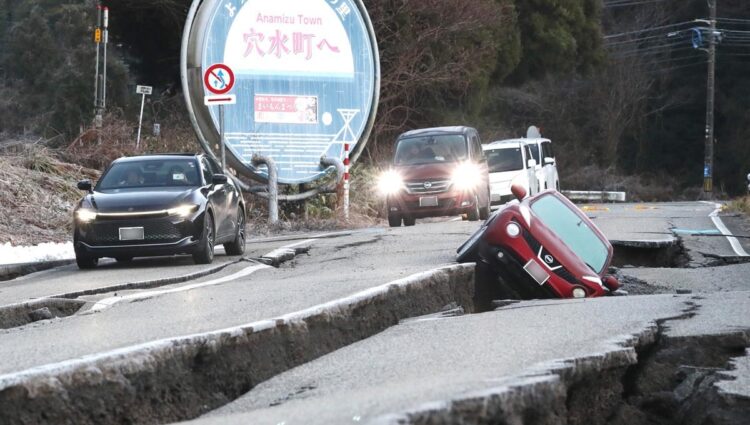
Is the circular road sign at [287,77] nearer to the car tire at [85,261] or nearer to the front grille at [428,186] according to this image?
the front grille at [428,186]

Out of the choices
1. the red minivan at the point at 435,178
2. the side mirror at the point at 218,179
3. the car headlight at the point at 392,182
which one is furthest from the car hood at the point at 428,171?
the side mirror at the point at 218,179

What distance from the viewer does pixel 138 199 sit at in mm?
15141

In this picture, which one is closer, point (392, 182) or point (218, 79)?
point (218, 79)

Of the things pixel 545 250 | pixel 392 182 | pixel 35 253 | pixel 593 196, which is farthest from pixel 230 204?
pixel 593 196

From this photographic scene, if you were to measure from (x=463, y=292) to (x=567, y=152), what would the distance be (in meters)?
46.2

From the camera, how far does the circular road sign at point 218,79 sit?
72.5 ft

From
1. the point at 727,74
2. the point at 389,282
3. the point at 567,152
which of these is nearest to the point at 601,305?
the point at 389,282

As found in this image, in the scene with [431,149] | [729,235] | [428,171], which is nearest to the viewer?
[729,235]

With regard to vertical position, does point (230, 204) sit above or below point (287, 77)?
below

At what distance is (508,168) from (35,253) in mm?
15740

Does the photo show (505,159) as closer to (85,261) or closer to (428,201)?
(428,201)

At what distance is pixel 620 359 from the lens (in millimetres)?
6930

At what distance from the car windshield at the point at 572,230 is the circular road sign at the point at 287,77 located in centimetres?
1438

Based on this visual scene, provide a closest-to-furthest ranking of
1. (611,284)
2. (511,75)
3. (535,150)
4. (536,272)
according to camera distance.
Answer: (536,272)
(611,284)
(535,150)
(511,75)
